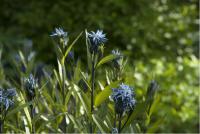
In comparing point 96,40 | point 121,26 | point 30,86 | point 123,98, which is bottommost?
point 123,98

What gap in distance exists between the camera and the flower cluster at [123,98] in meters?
1.54

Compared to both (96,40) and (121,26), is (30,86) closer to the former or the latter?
(96,40)

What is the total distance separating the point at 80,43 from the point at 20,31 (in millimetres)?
905

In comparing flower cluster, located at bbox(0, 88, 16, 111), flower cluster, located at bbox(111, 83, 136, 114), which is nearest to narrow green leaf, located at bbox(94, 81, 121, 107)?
flower cluster, located at bbox(111, 83, 136, 114)

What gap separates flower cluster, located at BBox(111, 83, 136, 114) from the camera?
5.05 feet

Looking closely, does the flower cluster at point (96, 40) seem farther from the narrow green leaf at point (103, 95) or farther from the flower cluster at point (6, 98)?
the flower cluster at point (6, 98)

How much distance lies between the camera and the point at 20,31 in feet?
19.1

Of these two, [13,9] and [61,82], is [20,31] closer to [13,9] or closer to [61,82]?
[13,9]

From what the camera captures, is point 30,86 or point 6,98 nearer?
point 6,98

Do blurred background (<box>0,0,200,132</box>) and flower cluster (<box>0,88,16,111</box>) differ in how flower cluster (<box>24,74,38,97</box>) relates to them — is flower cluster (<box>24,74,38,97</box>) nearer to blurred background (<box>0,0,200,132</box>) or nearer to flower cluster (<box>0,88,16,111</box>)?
flower cluster (<box>0,88,16,111</box>)

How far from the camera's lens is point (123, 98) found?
1536 mm

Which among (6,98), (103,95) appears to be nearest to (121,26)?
(103,95)

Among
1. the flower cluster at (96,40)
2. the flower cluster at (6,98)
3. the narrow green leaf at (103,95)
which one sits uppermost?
the flower cluster at (96,40)

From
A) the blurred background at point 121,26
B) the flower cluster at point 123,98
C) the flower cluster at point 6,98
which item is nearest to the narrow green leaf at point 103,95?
the flower cluster at point 123,98
